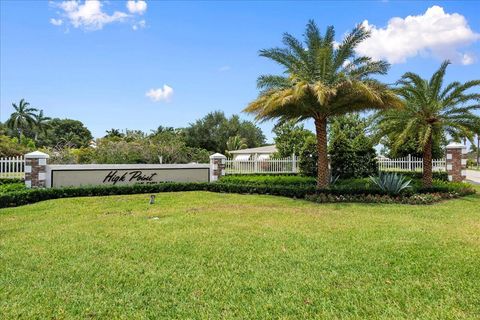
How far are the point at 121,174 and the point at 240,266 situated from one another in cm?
1193

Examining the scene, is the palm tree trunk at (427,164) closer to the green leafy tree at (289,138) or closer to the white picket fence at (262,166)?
the white picket fence at (262,166)

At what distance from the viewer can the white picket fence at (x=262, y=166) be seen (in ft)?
61.8

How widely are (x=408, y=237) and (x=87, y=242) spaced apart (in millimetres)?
5819

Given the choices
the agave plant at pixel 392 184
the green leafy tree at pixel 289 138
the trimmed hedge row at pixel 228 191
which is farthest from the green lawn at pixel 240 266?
the green leafy tree at pixel 289 138

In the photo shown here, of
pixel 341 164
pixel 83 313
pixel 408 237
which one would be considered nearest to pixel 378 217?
pixel 408 237

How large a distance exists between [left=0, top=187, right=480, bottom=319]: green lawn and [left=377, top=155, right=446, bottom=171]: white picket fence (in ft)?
37.4

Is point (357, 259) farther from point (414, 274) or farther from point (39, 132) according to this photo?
point (39, 132)

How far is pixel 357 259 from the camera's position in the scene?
5312mm

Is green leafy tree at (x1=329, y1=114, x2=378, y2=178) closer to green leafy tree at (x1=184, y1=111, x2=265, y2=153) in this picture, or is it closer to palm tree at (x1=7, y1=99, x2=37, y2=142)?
green leafy tree at (x1=184, y1=111, x2=265, y2=153)

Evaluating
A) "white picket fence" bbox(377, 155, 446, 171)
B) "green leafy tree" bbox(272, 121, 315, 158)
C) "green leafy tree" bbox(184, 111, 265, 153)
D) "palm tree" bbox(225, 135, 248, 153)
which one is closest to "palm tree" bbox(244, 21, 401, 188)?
"white picket fence" bbox(377, 155, 446, 171)

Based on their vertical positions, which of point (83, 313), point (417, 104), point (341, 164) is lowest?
point (83, 313)

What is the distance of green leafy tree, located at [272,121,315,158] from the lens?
90.8 ft

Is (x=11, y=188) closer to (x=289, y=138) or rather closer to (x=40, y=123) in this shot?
(x=289, y=138)

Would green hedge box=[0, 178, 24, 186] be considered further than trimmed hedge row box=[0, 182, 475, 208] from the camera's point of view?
Yes
